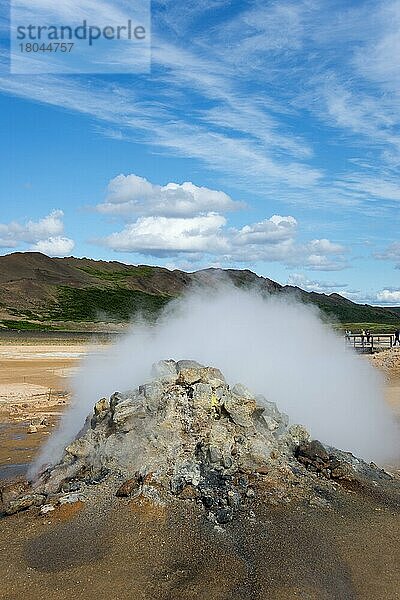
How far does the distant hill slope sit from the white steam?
59810mm

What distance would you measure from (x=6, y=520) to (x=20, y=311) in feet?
330

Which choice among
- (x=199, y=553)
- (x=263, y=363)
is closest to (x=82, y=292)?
(x=263, y=363)

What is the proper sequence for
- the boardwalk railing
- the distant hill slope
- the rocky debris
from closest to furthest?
the rocky debris
the boardwalk railing
the distant hill slope

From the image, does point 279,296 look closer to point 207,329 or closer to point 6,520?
point 207,329

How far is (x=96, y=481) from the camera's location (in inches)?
369

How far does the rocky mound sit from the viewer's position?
29.8ft

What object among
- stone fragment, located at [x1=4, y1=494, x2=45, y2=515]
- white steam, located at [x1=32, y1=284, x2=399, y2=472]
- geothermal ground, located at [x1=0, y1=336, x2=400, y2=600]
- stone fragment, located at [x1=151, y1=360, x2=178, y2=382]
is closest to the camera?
geothermal ground, located at [x1=0, y1=336, x2=400, y2=600]

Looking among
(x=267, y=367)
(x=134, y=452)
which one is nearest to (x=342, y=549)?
(x=134, y=452)

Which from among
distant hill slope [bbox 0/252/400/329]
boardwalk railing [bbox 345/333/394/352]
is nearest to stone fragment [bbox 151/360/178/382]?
boardwalk railing [bbox 345/333/394/352]

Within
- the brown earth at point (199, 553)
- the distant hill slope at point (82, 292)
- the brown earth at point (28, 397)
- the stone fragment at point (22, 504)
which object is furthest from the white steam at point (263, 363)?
the distant hill slope at point (82, 292)

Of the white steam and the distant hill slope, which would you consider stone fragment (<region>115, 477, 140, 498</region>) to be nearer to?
the white steam

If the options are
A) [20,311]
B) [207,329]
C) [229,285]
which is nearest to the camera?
[207,329]

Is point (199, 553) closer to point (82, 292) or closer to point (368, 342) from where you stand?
point (368, 342)

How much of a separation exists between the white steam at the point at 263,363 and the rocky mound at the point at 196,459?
211cm
